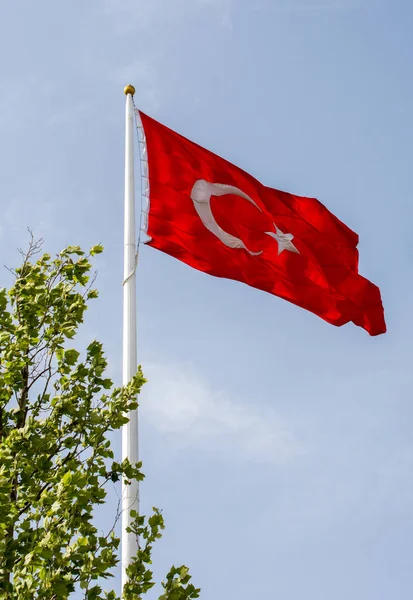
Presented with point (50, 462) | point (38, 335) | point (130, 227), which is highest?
point (130, 227)

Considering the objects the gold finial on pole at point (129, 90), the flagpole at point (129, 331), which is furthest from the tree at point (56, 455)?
the gold finial on pole at point (129, 90)

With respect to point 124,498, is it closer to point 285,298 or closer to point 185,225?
point 185,225

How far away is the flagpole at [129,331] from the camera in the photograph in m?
8.37

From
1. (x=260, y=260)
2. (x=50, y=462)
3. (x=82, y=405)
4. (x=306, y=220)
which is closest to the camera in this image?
(x=50, y=462)

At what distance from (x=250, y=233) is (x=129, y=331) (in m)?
4.93

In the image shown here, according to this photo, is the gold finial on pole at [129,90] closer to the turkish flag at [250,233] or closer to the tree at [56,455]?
the turkish flag at [250,233]

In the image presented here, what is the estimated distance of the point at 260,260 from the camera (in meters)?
14.2

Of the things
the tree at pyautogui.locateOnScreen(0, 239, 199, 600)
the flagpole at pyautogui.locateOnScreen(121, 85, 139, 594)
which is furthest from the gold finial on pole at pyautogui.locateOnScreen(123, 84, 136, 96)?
the tree at pyautogui.locateOnScreen(0, 239, 199, 600)

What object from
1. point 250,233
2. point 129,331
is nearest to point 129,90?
point 250,233

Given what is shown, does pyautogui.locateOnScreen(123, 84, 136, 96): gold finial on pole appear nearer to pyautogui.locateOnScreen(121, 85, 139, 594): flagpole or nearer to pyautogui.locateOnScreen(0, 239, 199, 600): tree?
pyautogui.locateOnScreen(121, 85, 139, 594): flagpole

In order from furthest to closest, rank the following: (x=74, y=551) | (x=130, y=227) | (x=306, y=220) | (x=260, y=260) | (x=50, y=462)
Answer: (x=306, y=220)
(x=260, y=260)
(x=130, y=227)
(x=50, y=462)
(x=74, y=551)

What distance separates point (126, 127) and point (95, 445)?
7054mm

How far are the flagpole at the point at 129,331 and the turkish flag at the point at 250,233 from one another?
1.34 feet

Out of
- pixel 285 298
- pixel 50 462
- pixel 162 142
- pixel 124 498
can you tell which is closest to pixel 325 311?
pixel 285 298
